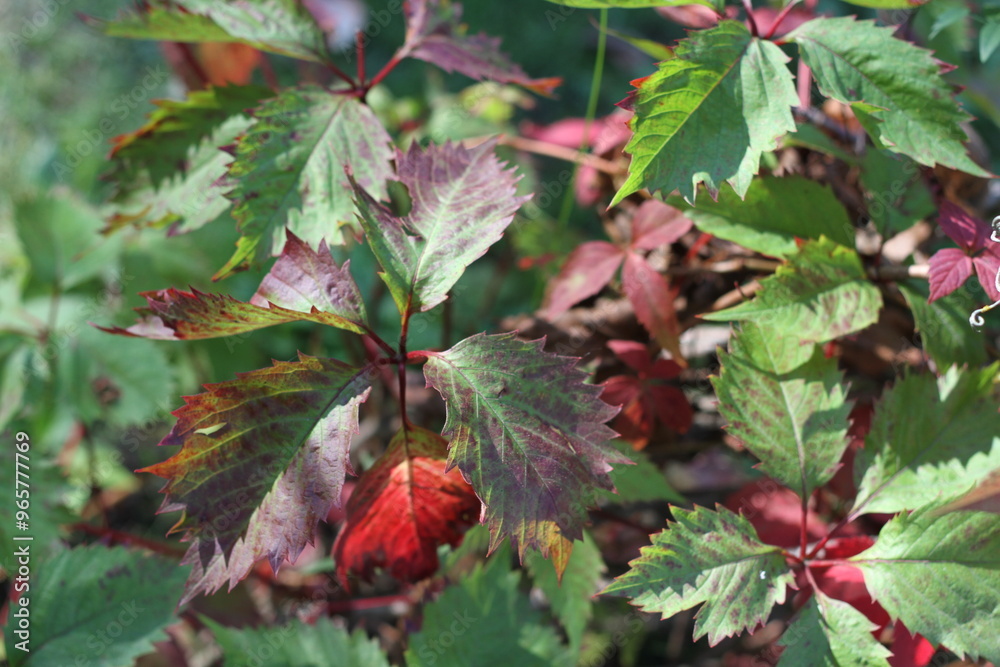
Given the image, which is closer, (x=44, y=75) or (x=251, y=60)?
(x=251, y=60)

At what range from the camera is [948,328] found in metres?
0.79

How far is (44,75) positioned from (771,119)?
296 cm

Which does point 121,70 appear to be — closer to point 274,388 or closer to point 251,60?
point 251,60

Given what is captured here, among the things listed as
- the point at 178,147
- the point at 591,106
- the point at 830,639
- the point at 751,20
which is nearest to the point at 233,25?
the point at 178,147

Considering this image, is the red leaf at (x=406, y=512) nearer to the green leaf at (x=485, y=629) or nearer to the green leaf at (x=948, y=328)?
the green leaf at (x=485, y=629)

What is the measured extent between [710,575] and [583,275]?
418mm

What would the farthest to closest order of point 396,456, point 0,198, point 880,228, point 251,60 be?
point 0,198
point 251,60
point 880,228
point 396,456

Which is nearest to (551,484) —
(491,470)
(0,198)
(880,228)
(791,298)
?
(491,470)

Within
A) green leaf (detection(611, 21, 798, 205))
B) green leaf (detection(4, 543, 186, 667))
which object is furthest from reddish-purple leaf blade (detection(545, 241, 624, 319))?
green leaf (detection(4, 543, 186, 667))

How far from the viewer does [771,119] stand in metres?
0.67

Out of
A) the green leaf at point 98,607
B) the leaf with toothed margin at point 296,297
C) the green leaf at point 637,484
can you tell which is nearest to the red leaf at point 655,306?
the green leaf at point 637,484

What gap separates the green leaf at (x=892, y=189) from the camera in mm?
839

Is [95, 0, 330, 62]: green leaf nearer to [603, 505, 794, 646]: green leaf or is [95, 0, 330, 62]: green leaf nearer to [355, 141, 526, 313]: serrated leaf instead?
[355, 141, 526, 313]: serrated leaf

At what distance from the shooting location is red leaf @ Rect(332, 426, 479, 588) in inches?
28.4
